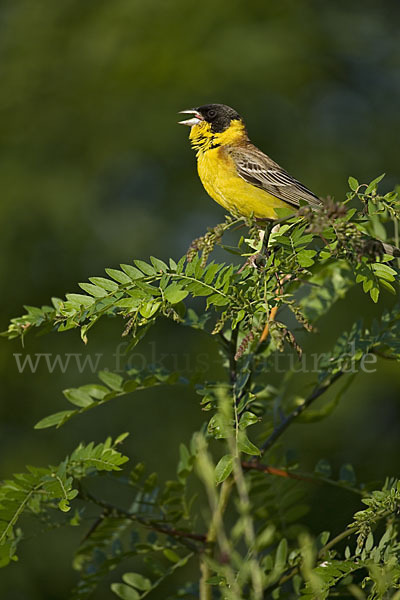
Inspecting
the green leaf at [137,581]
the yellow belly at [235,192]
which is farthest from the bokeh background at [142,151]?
the green leaf at [137,581]

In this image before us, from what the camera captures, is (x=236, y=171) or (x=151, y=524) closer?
(x=151, y=524)

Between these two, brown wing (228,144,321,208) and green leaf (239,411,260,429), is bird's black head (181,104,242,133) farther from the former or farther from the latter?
green leaf (239,411,260,429)

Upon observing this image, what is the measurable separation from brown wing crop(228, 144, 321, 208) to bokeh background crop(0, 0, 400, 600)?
4.79ft

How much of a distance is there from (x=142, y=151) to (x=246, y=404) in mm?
5038

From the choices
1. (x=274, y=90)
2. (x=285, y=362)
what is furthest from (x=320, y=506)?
(x=274, y=90)

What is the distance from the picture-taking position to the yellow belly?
4316mm

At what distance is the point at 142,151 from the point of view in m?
6.81

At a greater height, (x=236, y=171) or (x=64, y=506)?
(x=236, y=171)

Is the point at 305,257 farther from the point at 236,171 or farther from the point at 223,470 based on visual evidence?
the point at 236,171

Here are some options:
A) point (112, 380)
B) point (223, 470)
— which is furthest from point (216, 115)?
point (223, 470)

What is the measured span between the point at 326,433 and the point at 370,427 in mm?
384

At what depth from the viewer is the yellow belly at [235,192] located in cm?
432

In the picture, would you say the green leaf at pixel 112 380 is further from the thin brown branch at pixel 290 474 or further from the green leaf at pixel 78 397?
the thin brown branch at pixel 290 474

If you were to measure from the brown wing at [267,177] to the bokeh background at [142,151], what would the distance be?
1.46 m
